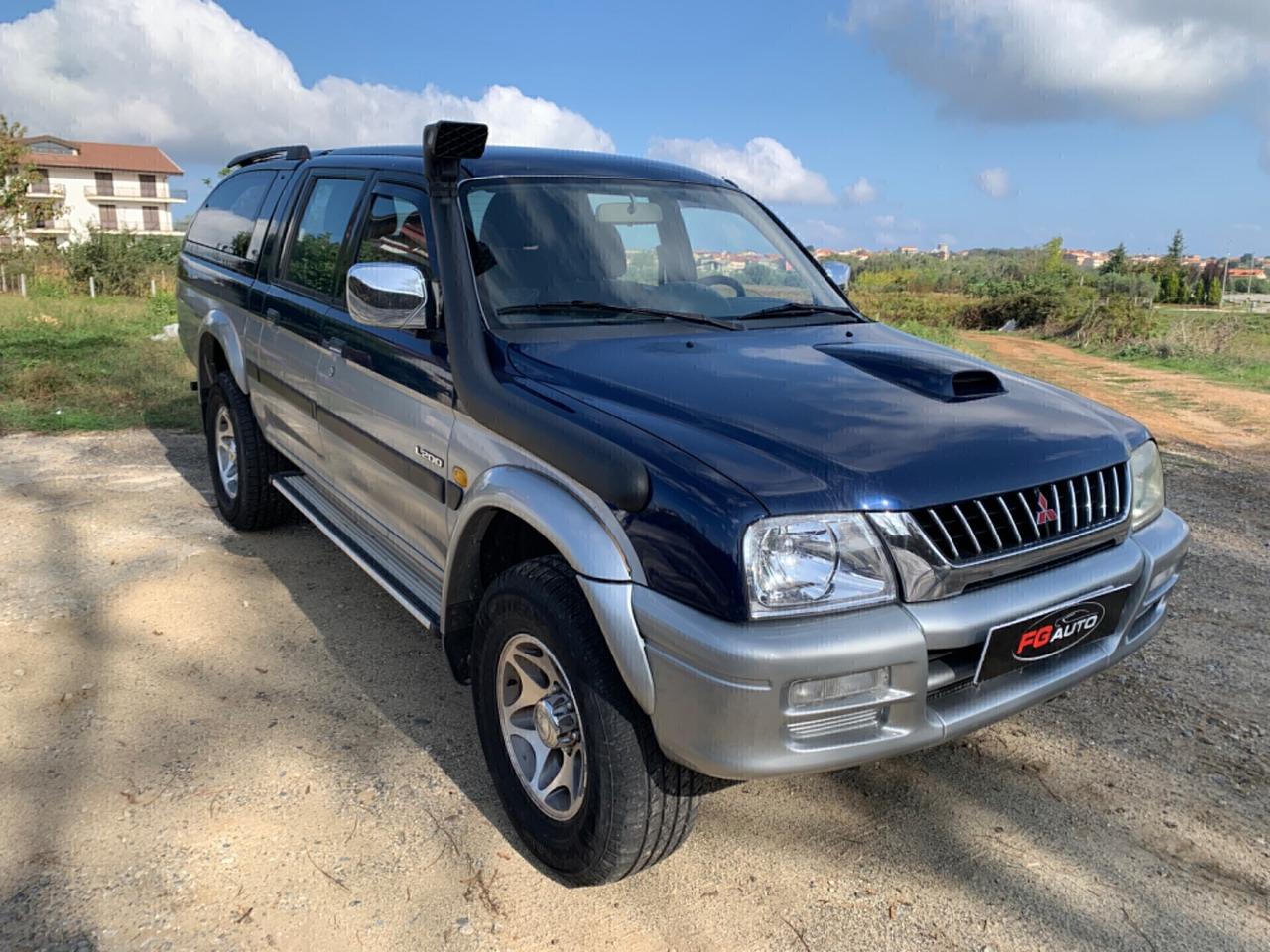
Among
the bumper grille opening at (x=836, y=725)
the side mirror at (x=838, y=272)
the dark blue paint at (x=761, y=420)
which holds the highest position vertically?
the side mirror at (x=838, y=272)

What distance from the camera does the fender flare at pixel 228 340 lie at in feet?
15.8

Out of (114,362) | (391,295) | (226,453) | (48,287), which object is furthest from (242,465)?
(48,287)

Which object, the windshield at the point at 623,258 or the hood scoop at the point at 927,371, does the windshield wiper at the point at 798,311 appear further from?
the hood scoop at the point at 927,371

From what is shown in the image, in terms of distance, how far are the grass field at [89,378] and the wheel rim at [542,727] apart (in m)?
6.33

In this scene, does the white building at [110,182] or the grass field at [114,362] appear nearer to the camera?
the grass field at [114,362]

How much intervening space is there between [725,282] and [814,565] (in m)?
1.82

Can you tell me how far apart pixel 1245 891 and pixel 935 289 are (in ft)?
169

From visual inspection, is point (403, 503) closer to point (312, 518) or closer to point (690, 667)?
point (312, 518)

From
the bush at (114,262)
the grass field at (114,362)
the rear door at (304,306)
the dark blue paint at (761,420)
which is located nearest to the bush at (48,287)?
the bush at (114,262)

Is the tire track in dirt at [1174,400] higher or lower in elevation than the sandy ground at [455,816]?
higher

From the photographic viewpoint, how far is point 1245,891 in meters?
2.51

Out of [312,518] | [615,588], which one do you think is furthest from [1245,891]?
[312,518]

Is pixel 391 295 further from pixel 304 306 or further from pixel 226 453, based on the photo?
pixel 226 453

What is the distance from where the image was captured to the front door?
2.97 metres
